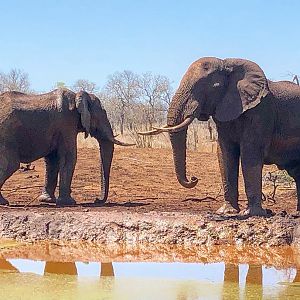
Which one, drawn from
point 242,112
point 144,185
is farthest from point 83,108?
point 144,185

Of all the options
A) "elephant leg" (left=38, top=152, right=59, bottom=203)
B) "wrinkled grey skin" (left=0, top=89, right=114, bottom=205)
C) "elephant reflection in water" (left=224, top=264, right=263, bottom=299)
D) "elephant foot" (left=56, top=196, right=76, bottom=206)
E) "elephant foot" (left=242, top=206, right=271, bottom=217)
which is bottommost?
"elephant reflection in water" (left=224, top=264, right=263, bottom=299)

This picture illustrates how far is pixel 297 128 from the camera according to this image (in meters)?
12.5

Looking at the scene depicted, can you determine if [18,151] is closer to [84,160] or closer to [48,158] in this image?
[48,158]

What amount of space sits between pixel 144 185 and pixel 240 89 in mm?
7866

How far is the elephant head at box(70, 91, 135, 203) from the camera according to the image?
1475cm

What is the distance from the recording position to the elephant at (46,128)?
47.3ft

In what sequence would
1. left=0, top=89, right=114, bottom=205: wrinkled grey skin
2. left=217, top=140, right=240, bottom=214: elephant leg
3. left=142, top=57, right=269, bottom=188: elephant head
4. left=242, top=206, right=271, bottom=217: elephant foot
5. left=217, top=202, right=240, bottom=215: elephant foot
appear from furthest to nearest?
left=0, top=89, right=114, bottom=205: wrinkled grey skin, left=217, top=202, right=240, bottom=215: elephant foot, left=217, top=140, right=240, bottom=214: elephant leg, left=242, top=206, right=271, bottom=217: elephant foot, left=142, top=57, right=269, bottom=188: elephant head

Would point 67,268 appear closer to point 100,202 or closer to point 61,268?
point 61,268

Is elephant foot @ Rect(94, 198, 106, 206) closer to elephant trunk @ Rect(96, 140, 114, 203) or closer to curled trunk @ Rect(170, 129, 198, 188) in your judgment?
elephant trunk @ Rect(96, 140, 114, 203)

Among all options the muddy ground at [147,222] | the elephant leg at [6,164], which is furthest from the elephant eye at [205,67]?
the elephant leg at [6,164]

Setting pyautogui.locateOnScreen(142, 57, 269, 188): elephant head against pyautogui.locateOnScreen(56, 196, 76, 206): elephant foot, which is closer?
pyautogui.locateOnScreen(142, 57, 269, 188): elephant head

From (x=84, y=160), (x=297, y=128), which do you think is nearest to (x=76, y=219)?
(x=297, y=128)

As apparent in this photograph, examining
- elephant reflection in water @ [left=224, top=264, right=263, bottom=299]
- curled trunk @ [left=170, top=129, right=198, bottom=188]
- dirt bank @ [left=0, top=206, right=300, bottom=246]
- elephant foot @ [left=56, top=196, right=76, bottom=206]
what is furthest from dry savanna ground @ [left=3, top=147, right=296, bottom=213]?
elephant reflection in water @ [left=224, top=264, right=263, bottom=299]

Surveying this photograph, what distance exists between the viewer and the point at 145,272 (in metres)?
10.3
